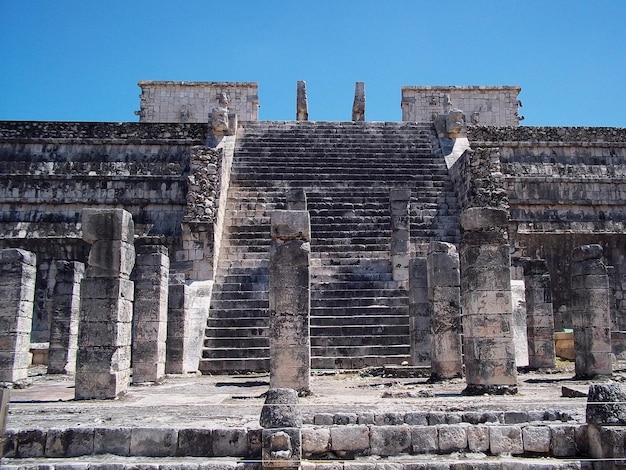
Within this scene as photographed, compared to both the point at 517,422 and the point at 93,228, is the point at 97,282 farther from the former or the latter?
the point at 517,422

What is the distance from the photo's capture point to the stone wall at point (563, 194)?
2225 centimetres

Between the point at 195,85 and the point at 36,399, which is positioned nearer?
the point at 36,399

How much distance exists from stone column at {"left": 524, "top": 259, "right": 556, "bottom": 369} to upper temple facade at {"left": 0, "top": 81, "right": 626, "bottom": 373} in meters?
1.03

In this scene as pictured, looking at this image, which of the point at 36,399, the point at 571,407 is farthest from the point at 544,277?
the point at 36,399

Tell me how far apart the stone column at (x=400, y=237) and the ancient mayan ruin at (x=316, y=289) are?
0.06 metres

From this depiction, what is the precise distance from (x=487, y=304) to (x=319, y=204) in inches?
427

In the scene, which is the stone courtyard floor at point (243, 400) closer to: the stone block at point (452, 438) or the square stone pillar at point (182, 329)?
the square stone pillar at point (182, 329)

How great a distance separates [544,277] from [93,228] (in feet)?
36.9

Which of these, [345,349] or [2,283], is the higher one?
[2,283]

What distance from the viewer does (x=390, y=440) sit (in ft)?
25.5

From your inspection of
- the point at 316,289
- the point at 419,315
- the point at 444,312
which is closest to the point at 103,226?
the point at 444,312

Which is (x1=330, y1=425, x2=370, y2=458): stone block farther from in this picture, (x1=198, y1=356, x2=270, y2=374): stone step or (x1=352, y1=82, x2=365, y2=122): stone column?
(x1=352, y1=82, x2=365, y2=122): stone column

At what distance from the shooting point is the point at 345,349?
16609mm

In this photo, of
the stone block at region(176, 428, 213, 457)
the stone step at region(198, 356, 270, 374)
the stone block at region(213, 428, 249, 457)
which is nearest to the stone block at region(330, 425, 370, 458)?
the stone block at region(213, 428, 249, 457)
